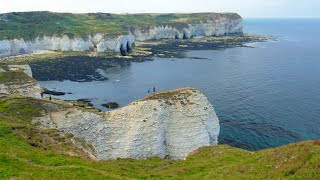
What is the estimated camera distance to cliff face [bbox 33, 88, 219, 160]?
49.3 metres

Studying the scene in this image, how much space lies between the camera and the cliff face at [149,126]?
162ft

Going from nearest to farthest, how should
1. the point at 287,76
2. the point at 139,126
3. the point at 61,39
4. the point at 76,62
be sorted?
the point at 139,126 → the point at 287,76 → the point at 76,62 → the point at 61,39

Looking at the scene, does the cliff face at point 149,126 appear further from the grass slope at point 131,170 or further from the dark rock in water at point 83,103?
the dark rock in water at point 83,103

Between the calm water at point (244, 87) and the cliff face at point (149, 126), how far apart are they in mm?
16512

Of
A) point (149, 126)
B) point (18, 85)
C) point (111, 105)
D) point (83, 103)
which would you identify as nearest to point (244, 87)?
point (111, 105)

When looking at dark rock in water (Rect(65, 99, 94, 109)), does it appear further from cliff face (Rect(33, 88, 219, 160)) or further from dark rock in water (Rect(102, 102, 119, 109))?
cliff face (Rect(33, 88, 219, 160))

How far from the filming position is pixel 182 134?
A: 5319 centimetres

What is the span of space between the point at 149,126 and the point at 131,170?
59.8 feet

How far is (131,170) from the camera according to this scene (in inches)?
1345

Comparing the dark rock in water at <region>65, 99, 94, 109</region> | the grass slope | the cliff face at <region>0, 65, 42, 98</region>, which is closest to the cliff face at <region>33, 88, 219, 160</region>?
the grass slope

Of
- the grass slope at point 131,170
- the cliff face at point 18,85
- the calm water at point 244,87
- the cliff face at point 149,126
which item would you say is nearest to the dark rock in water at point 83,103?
the calm water at point 244,87

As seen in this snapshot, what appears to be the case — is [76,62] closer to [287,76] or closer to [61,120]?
[287,76]

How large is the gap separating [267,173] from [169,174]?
8.81m

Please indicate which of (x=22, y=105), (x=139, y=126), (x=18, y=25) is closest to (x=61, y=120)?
(x=22, y=105)
